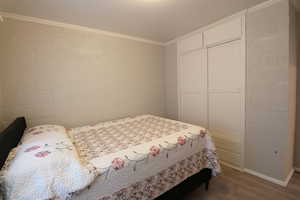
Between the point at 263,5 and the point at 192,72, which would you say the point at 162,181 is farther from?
the point at 263,5

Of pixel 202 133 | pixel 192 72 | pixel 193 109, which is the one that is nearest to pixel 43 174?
pixel 202 133

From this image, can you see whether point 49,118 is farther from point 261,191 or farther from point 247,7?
point 247,7

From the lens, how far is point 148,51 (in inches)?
128

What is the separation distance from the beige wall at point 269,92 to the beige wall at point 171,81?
1498 millimetres

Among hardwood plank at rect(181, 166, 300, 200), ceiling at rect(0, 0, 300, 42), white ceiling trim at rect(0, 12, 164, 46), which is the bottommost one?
hardwood plank at rect(181, 166, 300, 200)

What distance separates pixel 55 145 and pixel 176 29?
2.61 meters

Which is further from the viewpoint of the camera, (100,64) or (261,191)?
(100,64)

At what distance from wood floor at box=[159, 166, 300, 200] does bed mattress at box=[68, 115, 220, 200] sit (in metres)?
0.29

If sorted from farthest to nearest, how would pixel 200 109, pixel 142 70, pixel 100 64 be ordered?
pixel 142 70, pixel 200 109, pixel 100 64

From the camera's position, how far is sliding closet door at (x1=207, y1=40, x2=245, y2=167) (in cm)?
223

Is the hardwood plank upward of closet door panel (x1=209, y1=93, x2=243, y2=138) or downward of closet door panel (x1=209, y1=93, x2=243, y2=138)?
downward

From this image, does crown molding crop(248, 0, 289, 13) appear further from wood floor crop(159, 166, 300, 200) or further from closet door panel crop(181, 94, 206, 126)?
wood floor crop(159, 166, 300, 200)

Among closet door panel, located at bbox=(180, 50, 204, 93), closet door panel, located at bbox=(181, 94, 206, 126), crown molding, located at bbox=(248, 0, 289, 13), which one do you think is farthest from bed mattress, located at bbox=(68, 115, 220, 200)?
crown molding, located at bbox=(248, 0, 289, 13)

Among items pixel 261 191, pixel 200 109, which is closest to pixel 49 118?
pixel 200 109
